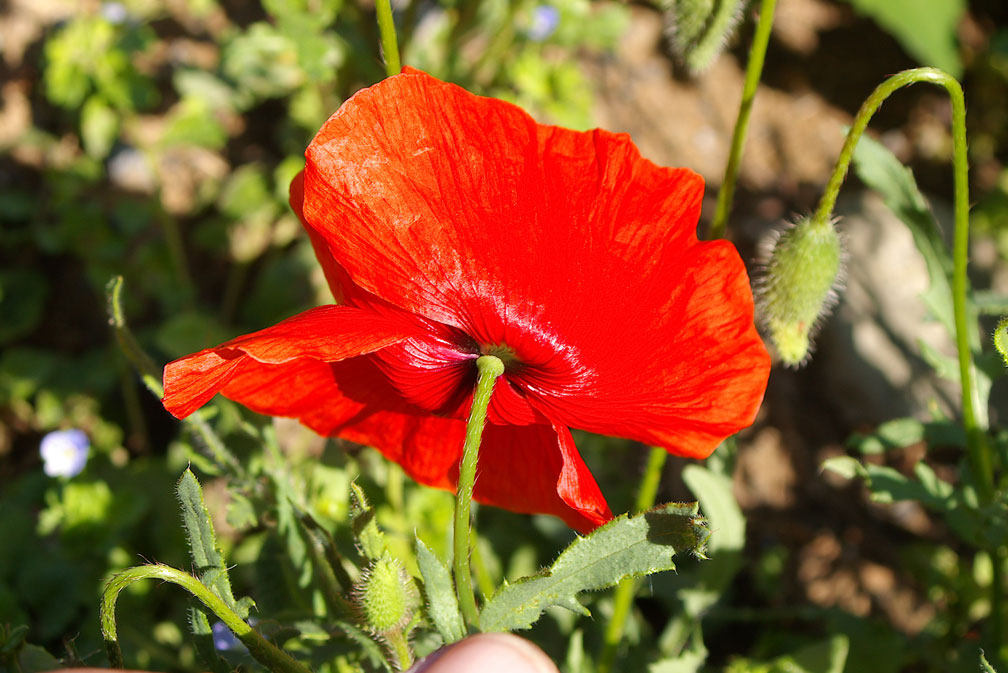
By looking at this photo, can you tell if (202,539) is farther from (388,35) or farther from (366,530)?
(388,35)

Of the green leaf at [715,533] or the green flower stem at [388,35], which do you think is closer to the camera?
the green flower stem at [388,35]

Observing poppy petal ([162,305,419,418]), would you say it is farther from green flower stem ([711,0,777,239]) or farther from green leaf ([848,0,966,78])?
green leaf ([848,0,966,78])

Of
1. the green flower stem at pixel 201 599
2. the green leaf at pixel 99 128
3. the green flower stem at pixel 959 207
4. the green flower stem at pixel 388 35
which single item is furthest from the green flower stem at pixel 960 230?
the green leaf at pixel 99 128

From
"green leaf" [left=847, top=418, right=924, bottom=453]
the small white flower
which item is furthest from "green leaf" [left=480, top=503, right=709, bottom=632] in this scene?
the small white flower

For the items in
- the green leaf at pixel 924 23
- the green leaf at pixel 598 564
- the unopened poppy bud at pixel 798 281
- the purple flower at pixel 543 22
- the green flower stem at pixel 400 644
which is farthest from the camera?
the green leaf at pixel 924 23

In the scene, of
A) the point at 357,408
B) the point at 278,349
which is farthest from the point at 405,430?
the point at 278,349

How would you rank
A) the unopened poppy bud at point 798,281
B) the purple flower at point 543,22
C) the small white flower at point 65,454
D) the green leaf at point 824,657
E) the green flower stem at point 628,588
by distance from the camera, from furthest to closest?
1. the purple flower at point 543,22
2. the small white flower at point 65,454
3. the green leaf at point 824,657
4. the green flower stem at point 628,588
5. the unopened poppy bud at point 798,281

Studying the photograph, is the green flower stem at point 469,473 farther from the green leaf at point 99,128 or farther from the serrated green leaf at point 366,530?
the green leaf at point 99,128
